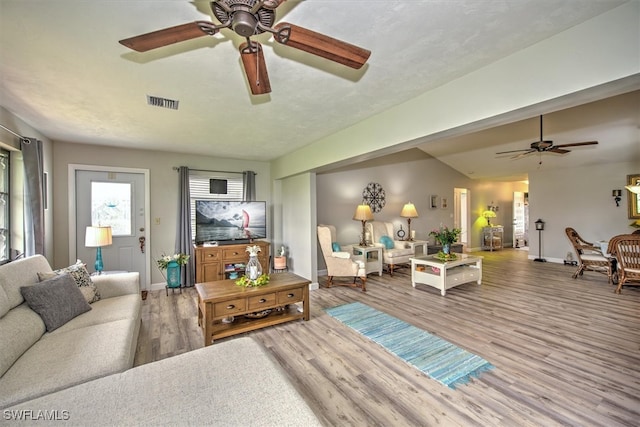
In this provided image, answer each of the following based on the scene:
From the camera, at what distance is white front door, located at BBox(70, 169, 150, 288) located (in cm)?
429

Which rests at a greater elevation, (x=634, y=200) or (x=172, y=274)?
(x=634, y=200)

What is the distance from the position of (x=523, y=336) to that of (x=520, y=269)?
412cm

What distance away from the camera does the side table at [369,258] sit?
535 cm

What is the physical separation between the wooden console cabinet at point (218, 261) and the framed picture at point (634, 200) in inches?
334

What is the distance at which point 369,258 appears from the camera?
571cm

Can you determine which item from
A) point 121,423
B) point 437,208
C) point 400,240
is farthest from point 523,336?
point 437,208

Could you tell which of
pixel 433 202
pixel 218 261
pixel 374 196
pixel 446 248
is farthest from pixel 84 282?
pixel 433 202

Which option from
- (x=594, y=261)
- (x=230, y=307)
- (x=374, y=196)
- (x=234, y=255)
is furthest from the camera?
(x=374, y=196)

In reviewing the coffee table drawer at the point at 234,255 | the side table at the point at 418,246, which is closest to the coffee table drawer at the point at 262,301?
the coffee table drawer at the point at 234,255

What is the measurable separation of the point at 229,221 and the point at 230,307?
7.87 ft

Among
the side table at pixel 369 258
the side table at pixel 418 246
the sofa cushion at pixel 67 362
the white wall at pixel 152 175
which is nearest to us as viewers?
the sofa cushion at pixel 67 362

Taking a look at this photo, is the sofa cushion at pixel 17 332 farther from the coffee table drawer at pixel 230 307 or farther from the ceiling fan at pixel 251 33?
the ceiling fan at pixel 251 33

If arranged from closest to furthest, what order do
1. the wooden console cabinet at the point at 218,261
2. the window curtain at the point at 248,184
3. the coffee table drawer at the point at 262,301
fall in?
1. the coffee table drawer at the point at 262,301
2. the wooden console cabinet at the point at 218,261
3. the window curtain at the point at 248,184

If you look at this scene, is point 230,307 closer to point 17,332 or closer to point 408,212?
point 17,332
